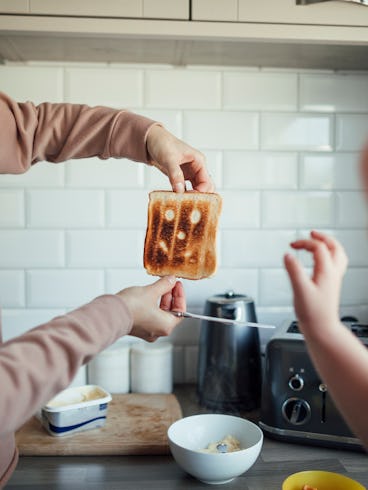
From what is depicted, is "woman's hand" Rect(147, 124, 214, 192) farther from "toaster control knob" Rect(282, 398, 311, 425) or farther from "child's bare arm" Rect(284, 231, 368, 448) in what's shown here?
"toaster control knob" Rect(282, 398, 311, 425)

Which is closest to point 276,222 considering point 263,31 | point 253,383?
point 253,383

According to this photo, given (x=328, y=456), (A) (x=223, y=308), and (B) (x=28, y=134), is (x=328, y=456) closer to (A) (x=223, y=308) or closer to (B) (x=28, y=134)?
(A) (x=223, y=308)

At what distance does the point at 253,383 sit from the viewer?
139 centimetres

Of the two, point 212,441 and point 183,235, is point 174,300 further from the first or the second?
point 212,441

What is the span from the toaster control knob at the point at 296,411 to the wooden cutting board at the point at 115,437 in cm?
25

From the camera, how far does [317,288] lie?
2.08ft

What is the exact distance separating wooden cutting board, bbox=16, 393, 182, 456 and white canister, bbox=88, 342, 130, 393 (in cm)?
12

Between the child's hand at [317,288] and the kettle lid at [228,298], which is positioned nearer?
the child's hand at [317,288]

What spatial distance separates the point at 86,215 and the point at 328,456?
83 cm

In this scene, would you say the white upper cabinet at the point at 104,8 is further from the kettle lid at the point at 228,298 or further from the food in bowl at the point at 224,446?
the food in bowl at the point at 224,446

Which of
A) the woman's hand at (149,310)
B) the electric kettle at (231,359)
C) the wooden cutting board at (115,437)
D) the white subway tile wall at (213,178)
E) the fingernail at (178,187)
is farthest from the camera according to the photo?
the white subway tile wall at (213,178)

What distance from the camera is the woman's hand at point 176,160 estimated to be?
3.07ft

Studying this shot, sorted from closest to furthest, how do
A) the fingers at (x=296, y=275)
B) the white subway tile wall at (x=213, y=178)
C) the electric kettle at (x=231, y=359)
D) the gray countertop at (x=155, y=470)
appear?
the fingers at (x=296, y=275)
the gray countertop at (x=155, y=470)
the electric kettle at (x=231, y=359)
the white subway tile wall at (x=213, y=178)

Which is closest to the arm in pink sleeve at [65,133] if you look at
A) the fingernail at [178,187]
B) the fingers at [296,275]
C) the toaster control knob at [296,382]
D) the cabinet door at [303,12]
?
the fingernail at [178,187]
